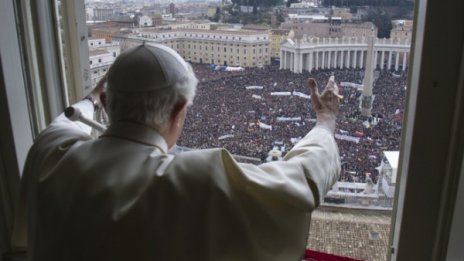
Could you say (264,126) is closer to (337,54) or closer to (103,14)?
(337,54)

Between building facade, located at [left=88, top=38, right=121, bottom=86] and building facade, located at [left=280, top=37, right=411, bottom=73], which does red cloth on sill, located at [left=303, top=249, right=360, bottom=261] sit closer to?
building facade, located at [left=280, top=37, right=411, bottom=73]

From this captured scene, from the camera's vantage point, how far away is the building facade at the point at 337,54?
1111mm

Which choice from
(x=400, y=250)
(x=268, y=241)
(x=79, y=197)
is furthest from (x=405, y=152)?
(x=79, y=197)

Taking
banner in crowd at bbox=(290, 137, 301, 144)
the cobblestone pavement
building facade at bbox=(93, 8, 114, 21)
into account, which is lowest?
the cobblestone pavement

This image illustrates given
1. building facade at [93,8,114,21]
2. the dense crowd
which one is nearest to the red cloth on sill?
the dense crowd

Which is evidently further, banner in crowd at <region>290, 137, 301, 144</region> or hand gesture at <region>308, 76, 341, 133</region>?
banner in crowd at <region>290, 137, 301, 144</region>

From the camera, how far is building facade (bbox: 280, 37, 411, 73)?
1.11 metres

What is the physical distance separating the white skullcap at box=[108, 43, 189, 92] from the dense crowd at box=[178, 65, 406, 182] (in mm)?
399

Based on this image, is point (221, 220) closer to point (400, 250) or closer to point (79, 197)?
point (79, 197)

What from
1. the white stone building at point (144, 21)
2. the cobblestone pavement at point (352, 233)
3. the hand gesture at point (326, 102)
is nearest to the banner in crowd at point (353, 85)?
the hand gesture at point (326, 102)

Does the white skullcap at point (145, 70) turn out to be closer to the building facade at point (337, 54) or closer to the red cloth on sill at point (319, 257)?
the building facade at point (337, 54)

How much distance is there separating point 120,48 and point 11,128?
0.42m

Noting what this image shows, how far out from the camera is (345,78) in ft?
3.94

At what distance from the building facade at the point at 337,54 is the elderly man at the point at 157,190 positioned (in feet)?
1.08
